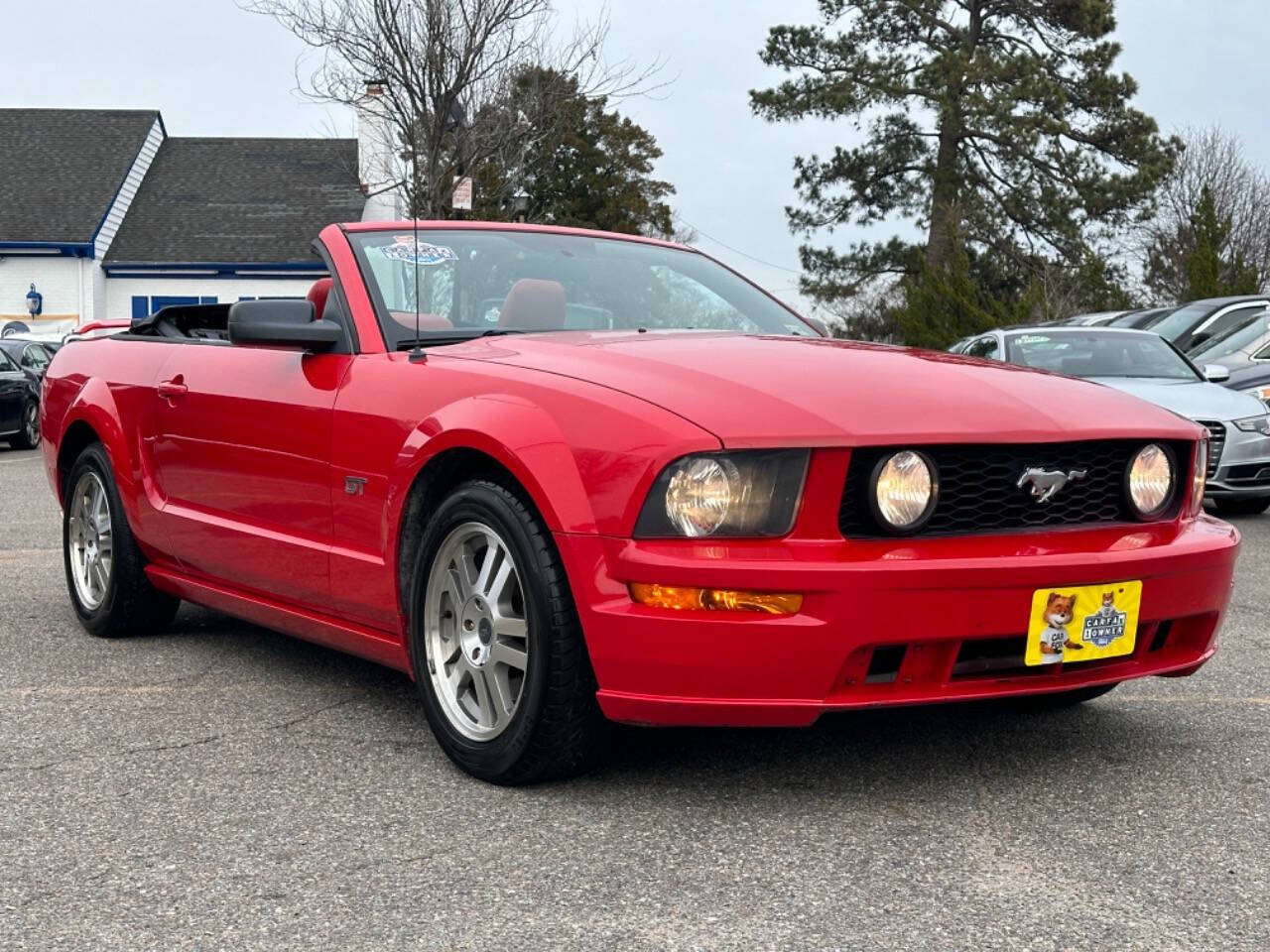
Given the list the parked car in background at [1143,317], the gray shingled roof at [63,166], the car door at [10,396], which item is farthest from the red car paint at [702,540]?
the gray shingled roof at [63,166]

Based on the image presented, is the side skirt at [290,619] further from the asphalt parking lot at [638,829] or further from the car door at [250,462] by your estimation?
the asphalt parking lot at [638,829]

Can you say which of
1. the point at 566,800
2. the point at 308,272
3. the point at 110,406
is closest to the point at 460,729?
the point at 566,800

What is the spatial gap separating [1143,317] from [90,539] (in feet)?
41.5

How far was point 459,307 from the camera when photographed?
4.62 meters

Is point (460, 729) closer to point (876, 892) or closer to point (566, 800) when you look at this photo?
point (566, 800)

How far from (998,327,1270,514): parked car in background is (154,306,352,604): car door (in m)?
5.75

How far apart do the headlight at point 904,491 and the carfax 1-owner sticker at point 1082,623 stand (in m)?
0.30

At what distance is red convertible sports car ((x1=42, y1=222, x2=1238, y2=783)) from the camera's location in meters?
3.33

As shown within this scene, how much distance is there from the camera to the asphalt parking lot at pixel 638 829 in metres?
2.88

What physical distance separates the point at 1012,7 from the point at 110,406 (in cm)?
3252

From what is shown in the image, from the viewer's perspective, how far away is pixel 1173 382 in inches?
424

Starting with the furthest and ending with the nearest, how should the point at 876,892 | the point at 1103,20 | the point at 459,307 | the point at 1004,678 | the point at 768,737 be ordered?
the point at 1103,20
the point at 459,307
the point at 768,737
the point at 1004,678
the point at 876,892

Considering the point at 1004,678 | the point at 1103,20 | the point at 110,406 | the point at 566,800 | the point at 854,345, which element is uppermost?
the point at 1103,20

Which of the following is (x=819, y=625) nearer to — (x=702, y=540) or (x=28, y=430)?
(x=702, y=540)
